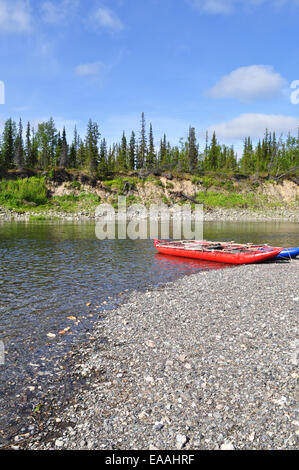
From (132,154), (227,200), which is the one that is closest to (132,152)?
(132,154)

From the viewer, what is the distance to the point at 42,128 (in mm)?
125875

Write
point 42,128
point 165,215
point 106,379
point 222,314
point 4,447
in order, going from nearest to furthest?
point 4,447
point 106,379
point 222,314
point 165,215
point 42,128

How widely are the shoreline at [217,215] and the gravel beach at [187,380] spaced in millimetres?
59290

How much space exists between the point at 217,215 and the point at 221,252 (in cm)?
5449

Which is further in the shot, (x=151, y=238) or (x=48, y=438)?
(x=151, y=238)

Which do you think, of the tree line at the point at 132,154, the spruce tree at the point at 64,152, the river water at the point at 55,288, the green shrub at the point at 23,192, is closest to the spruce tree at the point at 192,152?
the tree line at the point at 132,154

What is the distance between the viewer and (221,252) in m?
27.0

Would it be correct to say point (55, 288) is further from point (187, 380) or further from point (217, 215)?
point (217, 215)

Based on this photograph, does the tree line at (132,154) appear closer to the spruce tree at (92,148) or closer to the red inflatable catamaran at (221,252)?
the spruce tree at (92,148)

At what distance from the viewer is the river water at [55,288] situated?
390 inches

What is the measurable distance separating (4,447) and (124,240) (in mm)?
33533
